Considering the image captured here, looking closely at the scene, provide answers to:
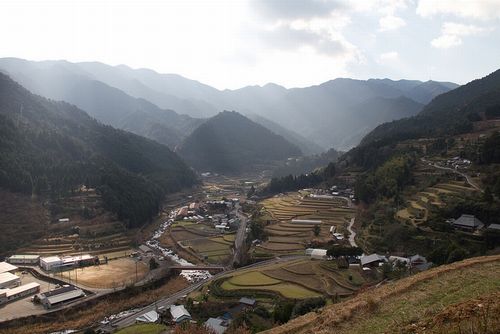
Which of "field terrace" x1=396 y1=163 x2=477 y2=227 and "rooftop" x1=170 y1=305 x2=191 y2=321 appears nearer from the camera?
"rooftop" x1=170 y1=305 x2=191 y2=321

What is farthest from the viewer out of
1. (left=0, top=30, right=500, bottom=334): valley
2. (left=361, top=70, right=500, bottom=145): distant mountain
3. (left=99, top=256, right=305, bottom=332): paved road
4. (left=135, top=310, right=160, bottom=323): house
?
(left=361, top=70, right=500, bottom=145): distant mountain

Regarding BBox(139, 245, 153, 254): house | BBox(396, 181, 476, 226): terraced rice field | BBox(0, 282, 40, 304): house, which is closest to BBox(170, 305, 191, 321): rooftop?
BBox(0, 282, 40, 304): house

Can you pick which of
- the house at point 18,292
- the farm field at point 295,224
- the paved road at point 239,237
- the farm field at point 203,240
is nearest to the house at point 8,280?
the house at point 18,292

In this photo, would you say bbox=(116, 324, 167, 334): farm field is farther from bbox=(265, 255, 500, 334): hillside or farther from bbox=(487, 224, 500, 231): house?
bbox=(487, 224, 500, 231): house

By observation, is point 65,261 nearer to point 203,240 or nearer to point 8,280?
point 8,280

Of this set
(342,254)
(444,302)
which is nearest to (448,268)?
(444,302)

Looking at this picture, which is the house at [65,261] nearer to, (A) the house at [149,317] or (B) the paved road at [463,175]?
(A) the house at [149,317]
